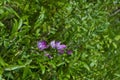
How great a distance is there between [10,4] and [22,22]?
277 millimetres

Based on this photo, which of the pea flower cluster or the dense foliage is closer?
the dense foliage

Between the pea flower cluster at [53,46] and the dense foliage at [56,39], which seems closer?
the dense foliage at [56,39]

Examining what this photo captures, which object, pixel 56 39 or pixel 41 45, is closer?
pixel 41 45

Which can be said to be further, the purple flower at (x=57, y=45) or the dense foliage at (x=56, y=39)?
the purple flower at (x=57, y=45)

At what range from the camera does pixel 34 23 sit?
9.75ft

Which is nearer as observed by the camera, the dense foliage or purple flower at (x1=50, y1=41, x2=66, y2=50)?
the dense foliage

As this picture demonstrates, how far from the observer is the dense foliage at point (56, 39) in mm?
2637

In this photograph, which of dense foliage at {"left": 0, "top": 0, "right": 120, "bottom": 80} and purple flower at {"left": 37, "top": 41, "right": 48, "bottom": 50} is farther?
purple flower at {"left": 37, "top": 41, "right": 48, "bottom": 50}

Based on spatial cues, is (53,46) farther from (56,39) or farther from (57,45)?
(56,39)

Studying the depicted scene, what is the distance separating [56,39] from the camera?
3023mm

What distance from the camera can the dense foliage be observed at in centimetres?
264

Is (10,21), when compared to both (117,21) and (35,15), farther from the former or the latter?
(117,21)

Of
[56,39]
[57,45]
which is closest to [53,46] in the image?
[57,45]

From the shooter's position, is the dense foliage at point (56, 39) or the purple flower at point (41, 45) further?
the purple flower at point (41, 45)
